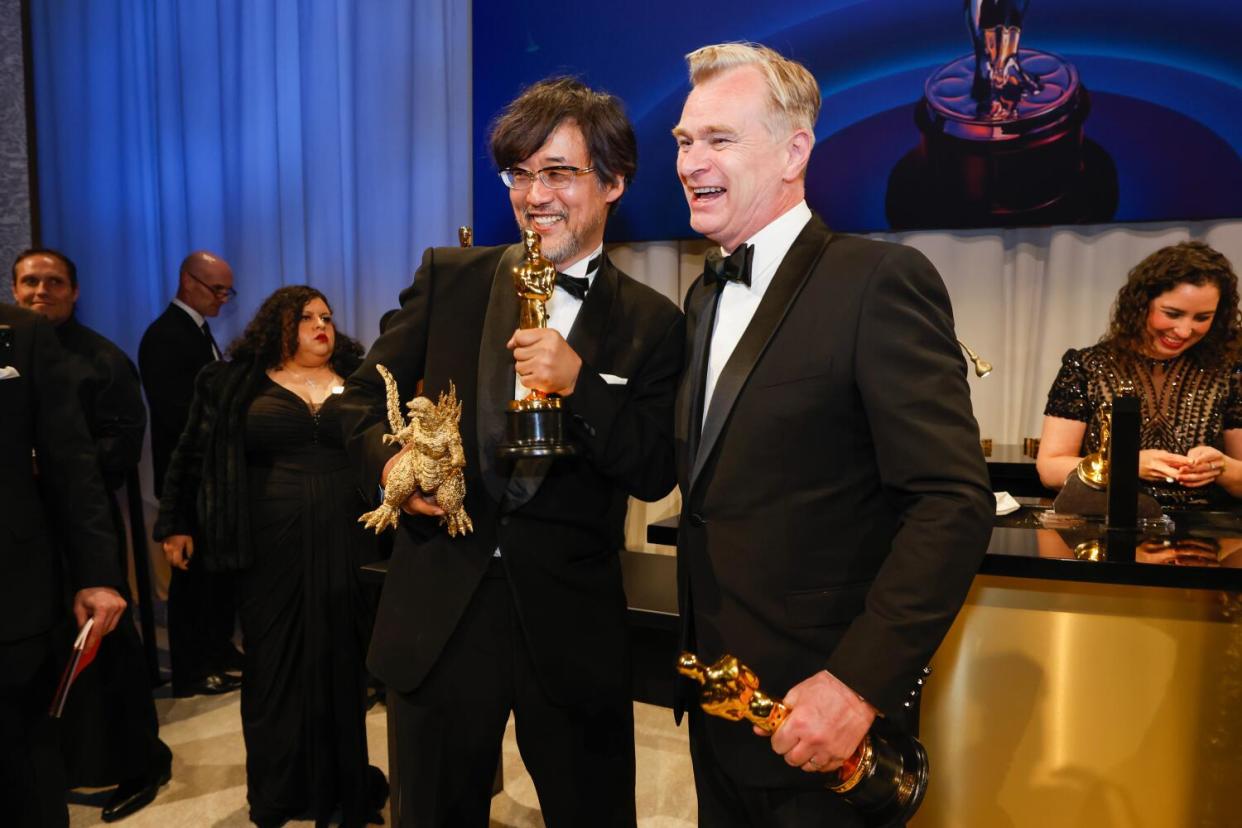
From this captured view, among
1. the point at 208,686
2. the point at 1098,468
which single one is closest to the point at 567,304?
the point at 1098,468

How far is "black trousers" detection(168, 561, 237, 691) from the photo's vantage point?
16.3 ft

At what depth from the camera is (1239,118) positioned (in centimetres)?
426

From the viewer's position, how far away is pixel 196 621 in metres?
5.05

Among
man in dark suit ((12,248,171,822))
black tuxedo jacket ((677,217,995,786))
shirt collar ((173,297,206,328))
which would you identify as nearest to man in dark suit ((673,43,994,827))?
black tuxedo jacket ((677,217,995,786))

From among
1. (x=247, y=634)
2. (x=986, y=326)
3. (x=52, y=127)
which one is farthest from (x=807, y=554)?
(x=52, y=127)

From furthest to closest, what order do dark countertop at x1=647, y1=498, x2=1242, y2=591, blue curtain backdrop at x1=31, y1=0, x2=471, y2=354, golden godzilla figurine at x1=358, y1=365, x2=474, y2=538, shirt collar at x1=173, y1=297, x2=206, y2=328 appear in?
blue curtain backdrop at x1=31, y1=0, x2=471, y2=354 → shirt collar at x1=173, y1=297, x2=206, y2=328 → dark countertop at x1=647, y1=498, x2=1242, y2=591 → golden godzilla figurine at x1=358, y1=365, x2=474, y2=538

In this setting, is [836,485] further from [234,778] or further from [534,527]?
[234,778]

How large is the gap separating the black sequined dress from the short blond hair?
254 cm

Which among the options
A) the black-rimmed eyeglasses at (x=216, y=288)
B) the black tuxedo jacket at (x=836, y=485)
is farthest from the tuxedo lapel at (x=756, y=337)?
the black-rimmed eyeglasses at (x=216, y=288)

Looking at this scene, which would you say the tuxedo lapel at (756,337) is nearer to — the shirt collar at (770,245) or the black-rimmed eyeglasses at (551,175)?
the shirt collar at (770,245)

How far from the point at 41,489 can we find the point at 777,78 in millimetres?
2017

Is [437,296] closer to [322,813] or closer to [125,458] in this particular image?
[322,813]

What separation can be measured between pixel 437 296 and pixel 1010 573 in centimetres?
146

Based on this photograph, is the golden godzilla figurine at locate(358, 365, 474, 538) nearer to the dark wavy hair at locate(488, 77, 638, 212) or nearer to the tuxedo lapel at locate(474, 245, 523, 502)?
the tuxedo lapel at locate(474, 245, 523, 502)
